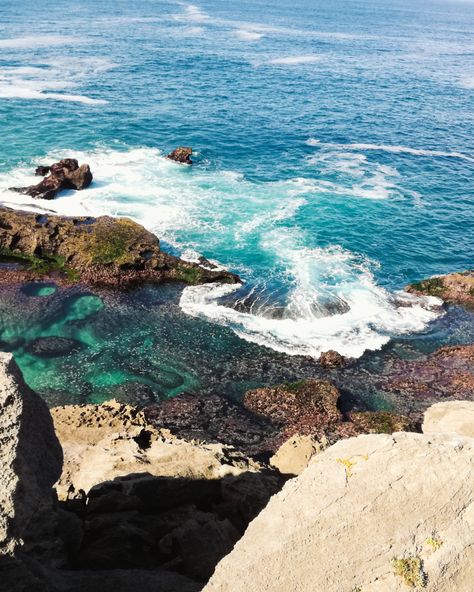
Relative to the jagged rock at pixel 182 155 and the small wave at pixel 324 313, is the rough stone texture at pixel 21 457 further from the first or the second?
the jagged rock at pixel 182 155

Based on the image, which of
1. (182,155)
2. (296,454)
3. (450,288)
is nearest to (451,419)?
(296,454)

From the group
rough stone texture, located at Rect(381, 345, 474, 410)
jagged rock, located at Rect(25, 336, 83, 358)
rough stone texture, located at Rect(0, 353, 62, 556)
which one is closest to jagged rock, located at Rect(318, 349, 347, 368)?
rough stone texture, located at Rect(381, 345, 474, 410)

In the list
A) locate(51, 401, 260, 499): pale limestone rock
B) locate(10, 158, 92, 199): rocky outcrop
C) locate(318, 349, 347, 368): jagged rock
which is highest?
locate(10, 158, 92, 199): rocky outcrop

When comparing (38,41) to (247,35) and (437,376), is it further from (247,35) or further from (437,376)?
(437,376)

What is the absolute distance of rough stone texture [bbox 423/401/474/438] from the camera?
2244 centimetres

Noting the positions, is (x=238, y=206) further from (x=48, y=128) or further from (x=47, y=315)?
(x=48, y=128)

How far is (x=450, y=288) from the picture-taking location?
41.8 metres

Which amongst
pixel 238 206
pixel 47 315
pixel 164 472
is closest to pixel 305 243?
pixel 238 206

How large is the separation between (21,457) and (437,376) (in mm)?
28225

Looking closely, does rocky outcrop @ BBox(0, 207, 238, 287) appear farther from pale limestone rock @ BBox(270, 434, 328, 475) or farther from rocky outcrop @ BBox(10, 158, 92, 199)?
pale limestone rock @ BBox(270, 434, 328, 475)

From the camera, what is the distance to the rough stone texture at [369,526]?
28.3ft

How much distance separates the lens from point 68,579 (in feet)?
37.5

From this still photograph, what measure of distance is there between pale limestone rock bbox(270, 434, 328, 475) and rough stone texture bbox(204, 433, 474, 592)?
11.2 metres

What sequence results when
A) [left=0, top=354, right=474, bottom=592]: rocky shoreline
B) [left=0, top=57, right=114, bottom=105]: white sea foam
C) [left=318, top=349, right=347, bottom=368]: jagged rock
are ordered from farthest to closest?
[left=0, top=57, right=114, bottom=105]: white sea foam
[left=318, top=349, right=347, bottom=368]: jagged rock
[left=0, top=354, right=474, bottom=592]: rocky shoreline
